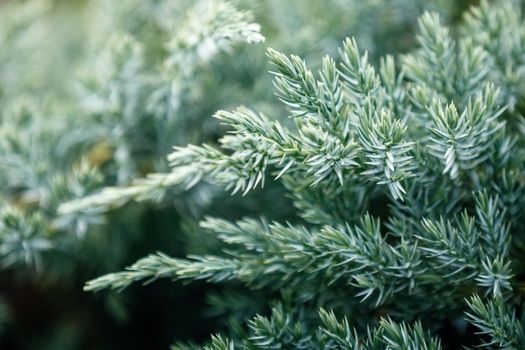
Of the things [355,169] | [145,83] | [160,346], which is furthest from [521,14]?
[160,346]

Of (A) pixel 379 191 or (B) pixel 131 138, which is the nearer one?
(A) pixel 379 191

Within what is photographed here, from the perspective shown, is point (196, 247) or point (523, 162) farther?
point (196, 247)

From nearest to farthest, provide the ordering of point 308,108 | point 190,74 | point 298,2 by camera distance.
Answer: point 308,108 < point 190,74 < point 298,2

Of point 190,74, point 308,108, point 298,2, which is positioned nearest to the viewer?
point 308,108

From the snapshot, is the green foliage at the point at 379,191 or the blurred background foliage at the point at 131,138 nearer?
the green foliage at the point at 379,191

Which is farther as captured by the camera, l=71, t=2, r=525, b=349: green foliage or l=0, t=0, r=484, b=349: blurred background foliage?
l=0, t=0, r=484, b=349: blurred background foliage

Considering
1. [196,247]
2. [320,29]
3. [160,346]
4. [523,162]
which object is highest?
[320,29]

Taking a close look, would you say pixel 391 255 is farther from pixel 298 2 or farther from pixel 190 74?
pixel 298 2

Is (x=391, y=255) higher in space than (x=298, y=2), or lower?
lower
